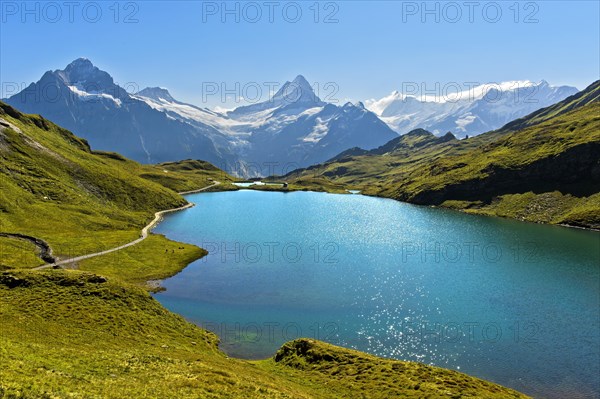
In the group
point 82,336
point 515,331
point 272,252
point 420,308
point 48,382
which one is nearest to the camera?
point 48,382

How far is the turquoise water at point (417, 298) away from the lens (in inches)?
2327

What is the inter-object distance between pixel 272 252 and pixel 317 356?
67028 millimetres

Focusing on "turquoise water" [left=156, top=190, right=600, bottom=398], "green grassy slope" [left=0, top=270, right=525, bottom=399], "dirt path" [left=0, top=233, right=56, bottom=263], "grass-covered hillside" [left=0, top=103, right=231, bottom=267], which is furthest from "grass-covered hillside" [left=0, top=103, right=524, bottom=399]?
"turquoise water" [left=156, top=190, right=600, bottom=398]

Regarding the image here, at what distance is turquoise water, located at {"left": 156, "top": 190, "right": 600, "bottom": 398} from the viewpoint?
59.1 meters

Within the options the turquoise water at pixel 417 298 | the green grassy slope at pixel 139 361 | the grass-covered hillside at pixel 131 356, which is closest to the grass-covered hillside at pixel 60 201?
the grass-covered hillside at pixel 131 356

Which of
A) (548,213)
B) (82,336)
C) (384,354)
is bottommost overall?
(384,354)

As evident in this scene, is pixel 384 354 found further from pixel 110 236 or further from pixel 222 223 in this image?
pixel 222 223

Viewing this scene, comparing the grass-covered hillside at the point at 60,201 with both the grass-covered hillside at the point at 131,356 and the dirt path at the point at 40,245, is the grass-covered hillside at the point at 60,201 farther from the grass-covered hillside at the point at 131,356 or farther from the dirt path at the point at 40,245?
the grass-covered hillside at the point at 131,356

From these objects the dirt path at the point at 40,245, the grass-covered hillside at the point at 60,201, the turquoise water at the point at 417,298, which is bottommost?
the turquoise water at the point at 417,298

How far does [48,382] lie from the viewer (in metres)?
29.1

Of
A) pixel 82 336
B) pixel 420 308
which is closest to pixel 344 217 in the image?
pixel 420 308

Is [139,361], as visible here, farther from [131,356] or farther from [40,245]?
[40,245]

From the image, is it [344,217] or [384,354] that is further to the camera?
[344,217]

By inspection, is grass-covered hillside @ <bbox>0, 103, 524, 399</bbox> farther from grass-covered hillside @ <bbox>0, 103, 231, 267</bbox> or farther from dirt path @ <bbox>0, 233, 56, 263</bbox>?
grass-covered hillside @ <bbox>0, 103, 231, 267</bbox>
